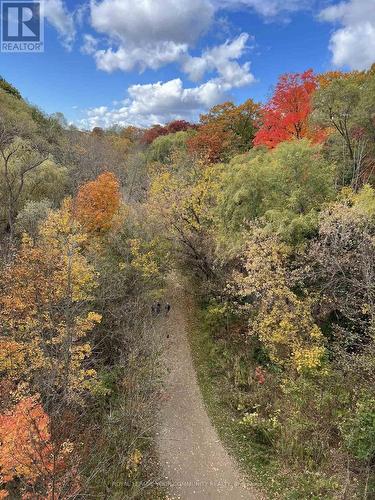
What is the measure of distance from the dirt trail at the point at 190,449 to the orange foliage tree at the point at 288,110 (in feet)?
59.0

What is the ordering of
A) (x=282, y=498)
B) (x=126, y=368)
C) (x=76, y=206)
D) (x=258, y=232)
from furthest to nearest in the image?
(x=76, y=206), (x=258, y=232), (x=126, y=368), (x=282, y=498)

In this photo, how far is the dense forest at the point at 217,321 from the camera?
11.4 meters

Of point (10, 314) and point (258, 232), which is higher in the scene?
point (258, 232)

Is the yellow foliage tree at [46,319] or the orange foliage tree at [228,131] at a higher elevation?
the orange foliage tree at [228,131]

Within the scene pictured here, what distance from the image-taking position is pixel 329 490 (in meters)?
10.3

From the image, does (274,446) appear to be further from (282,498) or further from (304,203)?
(304,203)

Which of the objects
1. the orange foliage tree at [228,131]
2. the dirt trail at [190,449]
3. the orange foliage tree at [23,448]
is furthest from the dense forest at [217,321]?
the orange foliage tree at [228,131]

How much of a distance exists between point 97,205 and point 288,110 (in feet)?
53.0

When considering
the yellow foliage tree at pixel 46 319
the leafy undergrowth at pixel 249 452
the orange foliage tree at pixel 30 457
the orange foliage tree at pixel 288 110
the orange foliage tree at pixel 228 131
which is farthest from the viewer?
the orange foliage tree at pixel 228 131

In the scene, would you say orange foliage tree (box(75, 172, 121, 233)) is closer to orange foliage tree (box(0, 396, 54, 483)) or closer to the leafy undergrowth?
the leafy undergrowth

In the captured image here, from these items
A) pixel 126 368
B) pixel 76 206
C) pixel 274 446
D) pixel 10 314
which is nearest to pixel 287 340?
pixel 274 446

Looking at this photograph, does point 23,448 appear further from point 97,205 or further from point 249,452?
point 97,205

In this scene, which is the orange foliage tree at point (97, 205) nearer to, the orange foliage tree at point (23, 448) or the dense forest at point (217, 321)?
the dense forest at point (217, 321)

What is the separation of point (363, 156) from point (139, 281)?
14190 mm
